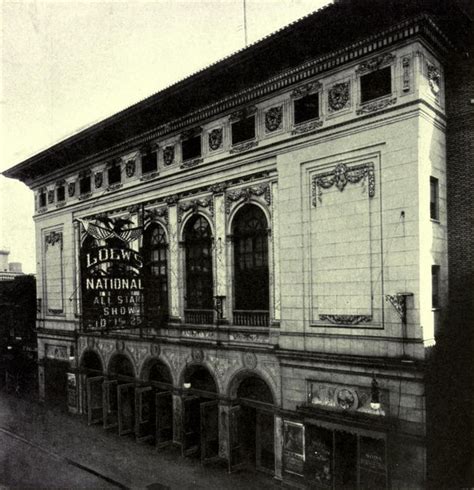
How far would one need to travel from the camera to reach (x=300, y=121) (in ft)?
48.1

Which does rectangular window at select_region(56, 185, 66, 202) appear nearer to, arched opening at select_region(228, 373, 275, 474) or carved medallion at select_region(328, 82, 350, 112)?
arched opening at select_region(228, 373, 275, 474)

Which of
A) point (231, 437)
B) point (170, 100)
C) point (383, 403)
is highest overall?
point (170, 100)

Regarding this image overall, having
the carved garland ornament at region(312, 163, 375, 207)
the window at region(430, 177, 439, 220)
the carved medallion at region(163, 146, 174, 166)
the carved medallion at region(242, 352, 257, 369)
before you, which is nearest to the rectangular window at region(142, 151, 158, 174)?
the carved medallion at region(163, 146, 174, 166)

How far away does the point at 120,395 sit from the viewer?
20500 millimetres

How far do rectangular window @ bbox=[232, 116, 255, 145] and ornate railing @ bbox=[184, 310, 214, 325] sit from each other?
6.44m

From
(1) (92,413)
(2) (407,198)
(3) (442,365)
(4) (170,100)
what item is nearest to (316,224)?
(2) (407,198)

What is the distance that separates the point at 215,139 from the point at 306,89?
4.22 meters

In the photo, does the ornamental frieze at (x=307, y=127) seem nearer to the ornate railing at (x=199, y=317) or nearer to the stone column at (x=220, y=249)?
the stone column at (x=220, y=249)

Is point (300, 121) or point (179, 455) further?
point (179, 455)

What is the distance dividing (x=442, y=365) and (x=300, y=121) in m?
8.30

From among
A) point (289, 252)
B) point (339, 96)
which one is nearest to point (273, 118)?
point (339, 96)

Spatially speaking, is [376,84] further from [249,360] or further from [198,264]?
[249,360]

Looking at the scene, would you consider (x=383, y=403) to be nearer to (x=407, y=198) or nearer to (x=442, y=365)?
(x=442, y=365)

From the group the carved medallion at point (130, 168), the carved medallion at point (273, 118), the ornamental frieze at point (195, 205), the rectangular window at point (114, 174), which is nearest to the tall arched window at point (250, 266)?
the ornamental frieze at point (195, 205)
